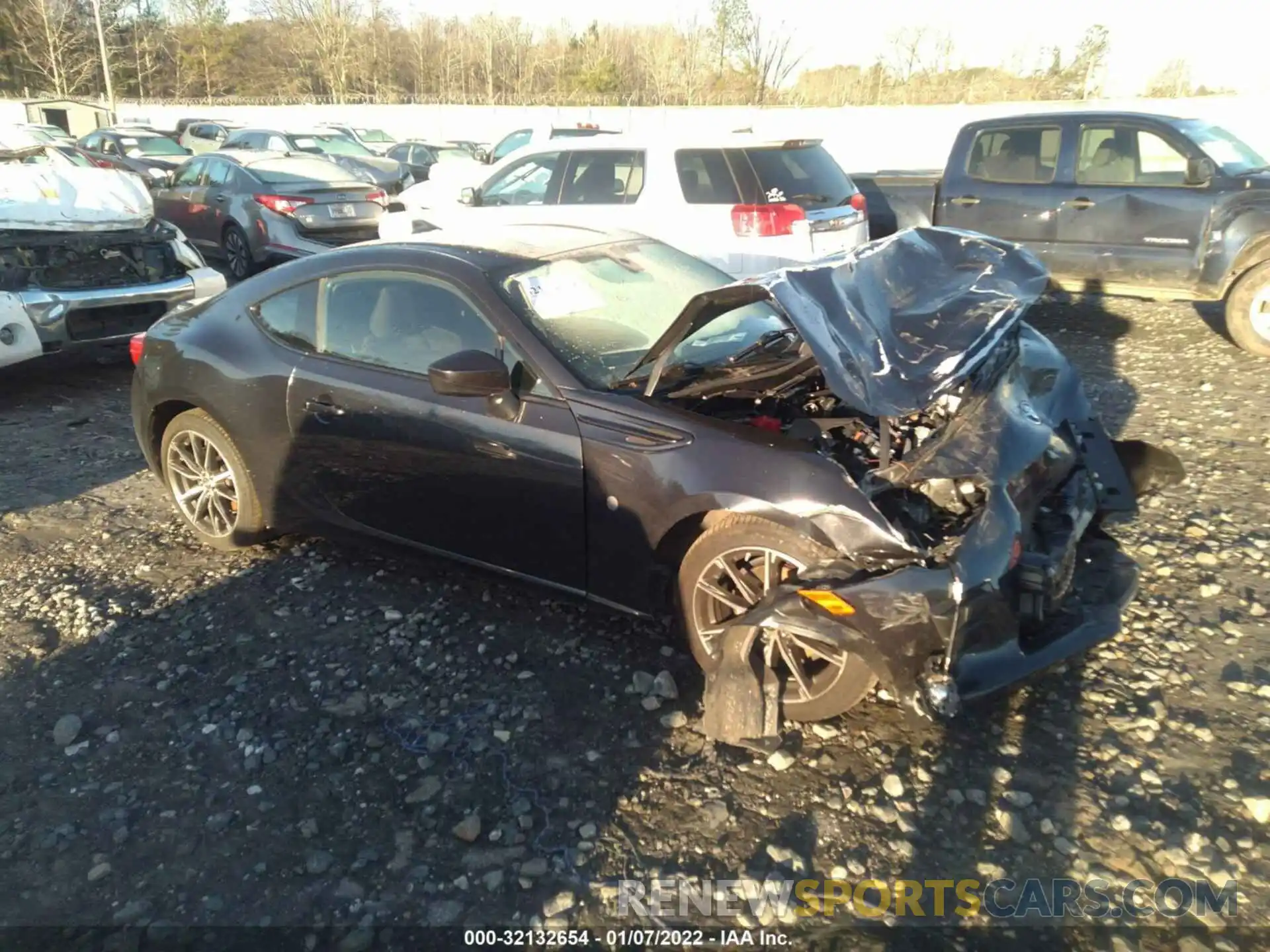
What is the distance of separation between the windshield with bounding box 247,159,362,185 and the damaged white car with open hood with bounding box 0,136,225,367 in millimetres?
3933

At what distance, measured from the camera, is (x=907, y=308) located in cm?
341

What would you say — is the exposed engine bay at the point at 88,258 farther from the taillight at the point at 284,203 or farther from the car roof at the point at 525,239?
the car roof at the point at 525,239

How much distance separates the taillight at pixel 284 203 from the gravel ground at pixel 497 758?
7.46 meters

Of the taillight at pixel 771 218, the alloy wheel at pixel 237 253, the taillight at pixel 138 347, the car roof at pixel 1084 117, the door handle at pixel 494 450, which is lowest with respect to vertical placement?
the alloy wheel at pixel 237 253

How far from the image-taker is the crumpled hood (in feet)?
9.73

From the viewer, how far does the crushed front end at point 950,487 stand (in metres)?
2.70

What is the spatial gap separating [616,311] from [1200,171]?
637cm

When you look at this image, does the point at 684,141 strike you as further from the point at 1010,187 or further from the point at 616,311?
the point at 616,311

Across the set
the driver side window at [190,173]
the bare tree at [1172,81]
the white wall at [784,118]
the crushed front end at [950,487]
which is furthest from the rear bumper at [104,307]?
the bare tree at [1172,81]

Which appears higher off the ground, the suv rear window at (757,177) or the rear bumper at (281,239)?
the suv rear window at (757,177)

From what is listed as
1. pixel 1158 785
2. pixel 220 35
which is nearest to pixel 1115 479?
pixel 1158 785

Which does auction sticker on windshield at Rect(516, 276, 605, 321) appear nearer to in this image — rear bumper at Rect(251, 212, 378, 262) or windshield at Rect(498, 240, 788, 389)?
windshield at Rect(498, 240, 788, 389)

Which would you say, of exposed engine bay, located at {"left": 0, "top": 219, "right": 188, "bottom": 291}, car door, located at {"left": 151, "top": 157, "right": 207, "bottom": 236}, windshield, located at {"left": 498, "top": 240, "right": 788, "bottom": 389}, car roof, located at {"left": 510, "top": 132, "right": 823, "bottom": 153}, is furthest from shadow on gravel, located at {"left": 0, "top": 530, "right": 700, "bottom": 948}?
car door, located at {"left": 151, "top": 157, "right": 207, "bottom": 236}

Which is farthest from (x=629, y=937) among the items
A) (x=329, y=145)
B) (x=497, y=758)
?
(x=329, y=145)
